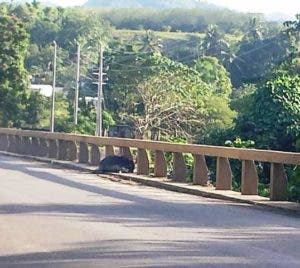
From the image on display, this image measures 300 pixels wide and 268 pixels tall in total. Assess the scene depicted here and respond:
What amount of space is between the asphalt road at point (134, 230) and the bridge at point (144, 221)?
0.01 m

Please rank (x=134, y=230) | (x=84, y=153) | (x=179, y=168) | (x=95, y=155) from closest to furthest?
(x=134, y=230), (x=179, y=168), (x=95, y=155), (x=84, y=153)

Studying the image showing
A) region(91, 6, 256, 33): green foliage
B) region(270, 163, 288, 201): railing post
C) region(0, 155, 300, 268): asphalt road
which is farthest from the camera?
region(91, 6, 256, 33): green foliage

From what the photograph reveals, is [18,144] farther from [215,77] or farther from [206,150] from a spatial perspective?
[215,77]

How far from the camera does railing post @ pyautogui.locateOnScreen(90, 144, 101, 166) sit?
31.6 meters

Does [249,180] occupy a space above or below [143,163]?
above

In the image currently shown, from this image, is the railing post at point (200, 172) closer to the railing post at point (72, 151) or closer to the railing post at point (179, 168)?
the railing post at point (179, 168)

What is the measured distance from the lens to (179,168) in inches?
989

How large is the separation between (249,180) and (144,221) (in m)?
5.94

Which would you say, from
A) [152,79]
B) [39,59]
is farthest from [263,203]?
[39,59]

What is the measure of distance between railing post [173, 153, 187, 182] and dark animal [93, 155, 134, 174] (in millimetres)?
3024

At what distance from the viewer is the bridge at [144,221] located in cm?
1192

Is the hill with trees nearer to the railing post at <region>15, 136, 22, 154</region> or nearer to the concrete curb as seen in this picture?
the concrete curb

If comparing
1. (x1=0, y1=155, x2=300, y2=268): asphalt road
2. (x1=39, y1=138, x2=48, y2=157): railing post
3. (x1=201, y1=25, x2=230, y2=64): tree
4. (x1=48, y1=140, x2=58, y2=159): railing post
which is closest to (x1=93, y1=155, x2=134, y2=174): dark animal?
(x1=0, y1=155, x2=300, y2=268): asphalt road

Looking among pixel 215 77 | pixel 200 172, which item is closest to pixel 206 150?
pixel 200 172
